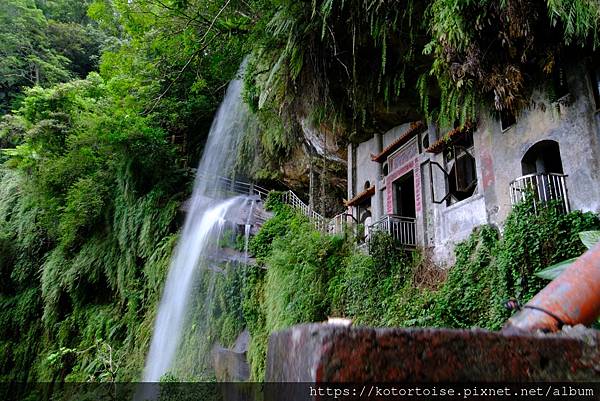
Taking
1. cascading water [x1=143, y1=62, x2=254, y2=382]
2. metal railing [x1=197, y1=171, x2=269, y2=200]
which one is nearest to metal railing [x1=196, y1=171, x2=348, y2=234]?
metal railing [x1=197, y1=171, x2=269, y2=200]

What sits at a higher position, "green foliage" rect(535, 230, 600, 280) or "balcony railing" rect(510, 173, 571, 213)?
"balcony railing" rect(510, 173, 571, 213)

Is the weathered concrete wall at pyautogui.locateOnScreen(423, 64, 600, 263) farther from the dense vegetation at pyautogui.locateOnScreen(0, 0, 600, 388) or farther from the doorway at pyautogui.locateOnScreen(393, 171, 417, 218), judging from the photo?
the doorway at pyautogui.locateOnScreen(393, 171, 417, 218)

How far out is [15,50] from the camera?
21516mm

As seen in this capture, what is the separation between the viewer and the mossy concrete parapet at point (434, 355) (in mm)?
670

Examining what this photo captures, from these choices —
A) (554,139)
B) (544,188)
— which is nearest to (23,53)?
(554,139)

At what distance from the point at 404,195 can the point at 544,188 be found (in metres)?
6.44

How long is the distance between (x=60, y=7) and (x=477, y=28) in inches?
1216

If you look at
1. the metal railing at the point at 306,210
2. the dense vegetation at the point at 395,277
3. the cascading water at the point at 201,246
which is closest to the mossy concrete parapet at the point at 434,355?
the dense vegetation at the point at 395,277

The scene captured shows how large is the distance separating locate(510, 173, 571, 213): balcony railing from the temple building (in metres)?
0.02

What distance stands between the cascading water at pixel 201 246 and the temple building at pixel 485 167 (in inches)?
244

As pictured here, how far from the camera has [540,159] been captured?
307 inches

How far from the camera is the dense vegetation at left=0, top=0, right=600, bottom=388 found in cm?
623

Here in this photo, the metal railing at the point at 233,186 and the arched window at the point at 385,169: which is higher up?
the metal railing at the point at 233,186

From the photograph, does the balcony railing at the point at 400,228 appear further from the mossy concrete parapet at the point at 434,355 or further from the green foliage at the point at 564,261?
the mossy concrete parapet at the point at 434,355
